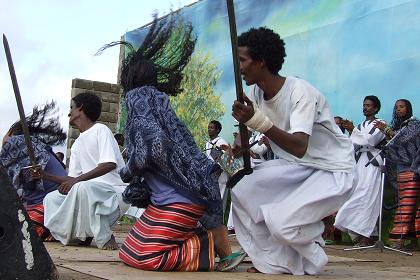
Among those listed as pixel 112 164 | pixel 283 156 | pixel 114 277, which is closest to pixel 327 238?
pixel 112 164

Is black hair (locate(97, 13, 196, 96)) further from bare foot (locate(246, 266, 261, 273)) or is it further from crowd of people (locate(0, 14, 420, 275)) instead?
bare foot (locate(246, 266, 261, 273))

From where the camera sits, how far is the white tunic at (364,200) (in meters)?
8.51

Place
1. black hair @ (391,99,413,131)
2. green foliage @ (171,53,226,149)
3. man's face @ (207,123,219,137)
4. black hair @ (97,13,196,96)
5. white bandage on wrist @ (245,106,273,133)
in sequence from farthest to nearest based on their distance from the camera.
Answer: green foliage @ (171,53,226,149), man's face @ (207,123,219,137), black hair @ (391,99,413,131), black hair @ (97,13,196,96), white bandage on wrist @ (245,106,273,133)

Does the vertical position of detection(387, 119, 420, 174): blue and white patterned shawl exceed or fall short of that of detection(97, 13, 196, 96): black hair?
it falls short

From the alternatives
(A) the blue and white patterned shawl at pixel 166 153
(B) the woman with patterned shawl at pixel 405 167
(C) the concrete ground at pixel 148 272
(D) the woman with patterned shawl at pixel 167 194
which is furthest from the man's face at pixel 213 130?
(A) the blue and white patterned shawl at pixel 166 153

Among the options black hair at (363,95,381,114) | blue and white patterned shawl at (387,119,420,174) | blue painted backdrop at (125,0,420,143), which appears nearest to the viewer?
blue and white patterned shawl at (387,119,420,174)

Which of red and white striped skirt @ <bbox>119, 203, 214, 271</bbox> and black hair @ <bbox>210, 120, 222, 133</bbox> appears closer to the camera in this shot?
red and white striped skirt @ <bbox>119, 203, 214, 271</bbox>

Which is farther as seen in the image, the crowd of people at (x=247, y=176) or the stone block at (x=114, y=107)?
the stone block at (x=114, y=107)

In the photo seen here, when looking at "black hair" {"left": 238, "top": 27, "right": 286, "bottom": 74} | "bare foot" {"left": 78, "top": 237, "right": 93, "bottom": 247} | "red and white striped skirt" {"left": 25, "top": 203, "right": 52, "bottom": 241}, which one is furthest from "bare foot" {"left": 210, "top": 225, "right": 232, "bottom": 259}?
"red and white striped skirt" {"left": 25, "top": 203, "right": 52, "bottom": 241}

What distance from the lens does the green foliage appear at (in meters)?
12.1

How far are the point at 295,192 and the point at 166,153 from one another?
83 cm

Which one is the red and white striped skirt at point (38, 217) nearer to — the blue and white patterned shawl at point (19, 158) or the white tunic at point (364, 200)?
the blue and white patterned shawl at point (19, 158)

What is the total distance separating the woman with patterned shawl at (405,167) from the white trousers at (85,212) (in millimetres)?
3181

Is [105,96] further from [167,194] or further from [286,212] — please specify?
[286,212]
